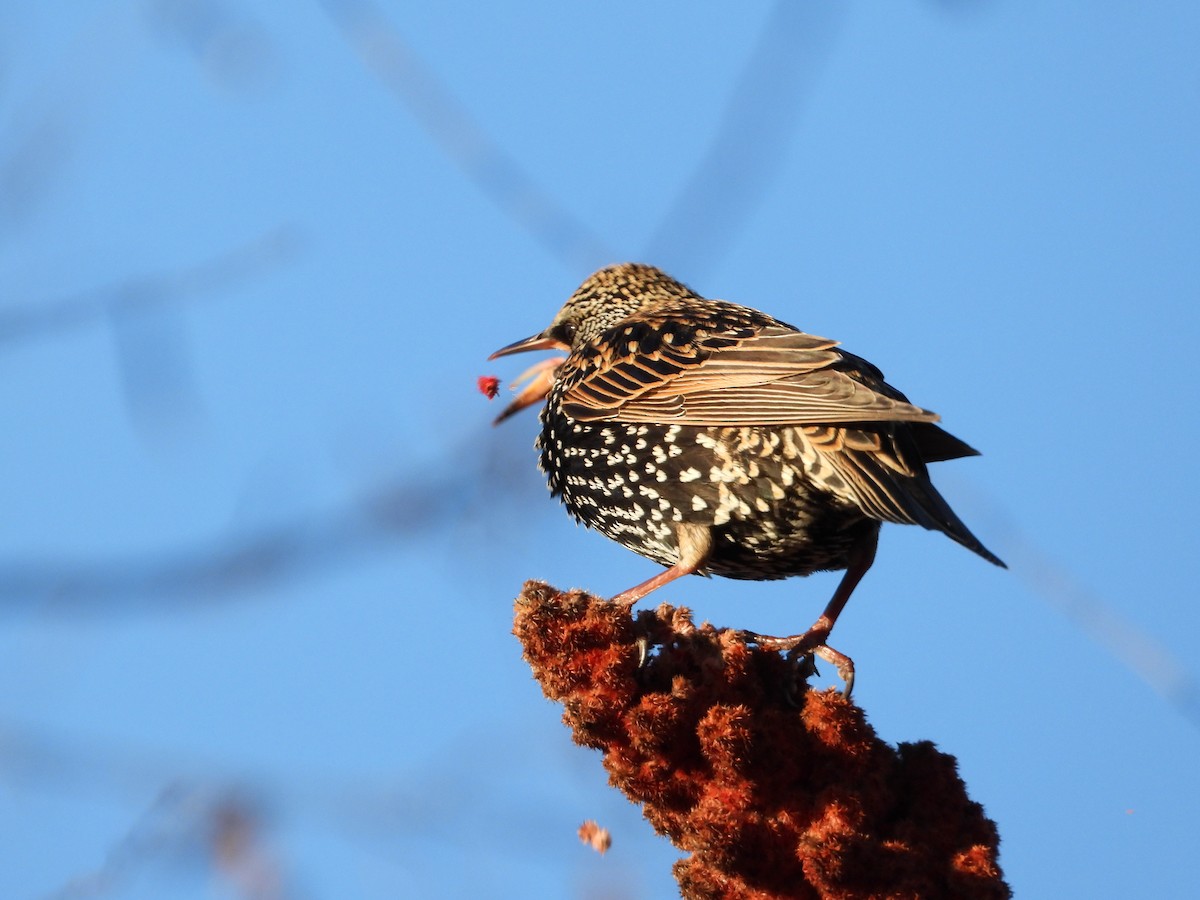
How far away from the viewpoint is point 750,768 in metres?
→ 3.95

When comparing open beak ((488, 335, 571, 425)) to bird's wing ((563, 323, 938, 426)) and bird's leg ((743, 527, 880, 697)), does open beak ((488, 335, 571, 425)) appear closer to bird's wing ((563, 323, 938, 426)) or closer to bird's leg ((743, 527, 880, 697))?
bird's wing ((563, 323, 938, 426))

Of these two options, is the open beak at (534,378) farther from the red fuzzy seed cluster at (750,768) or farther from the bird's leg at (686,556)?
the red fuzzy seed cluster at (750,768)

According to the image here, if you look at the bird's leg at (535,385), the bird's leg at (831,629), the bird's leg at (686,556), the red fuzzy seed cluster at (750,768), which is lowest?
the red fuzzy seed cluster at (750,768)

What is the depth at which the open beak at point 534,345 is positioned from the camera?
6473 millimetres

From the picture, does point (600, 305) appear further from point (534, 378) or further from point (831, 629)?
point (831, 629)

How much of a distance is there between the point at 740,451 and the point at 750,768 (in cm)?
136

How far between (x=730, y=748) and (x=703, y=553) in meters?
1.38

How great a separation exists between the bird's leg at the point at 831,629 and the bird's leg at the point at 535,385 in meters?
1.57

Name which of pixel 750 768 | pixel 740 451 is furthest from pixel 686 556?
pixel 750 768

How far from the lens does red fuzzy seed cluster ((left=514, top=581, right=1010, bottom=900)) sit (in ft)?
12.5

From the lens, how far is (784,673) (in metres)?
4.24

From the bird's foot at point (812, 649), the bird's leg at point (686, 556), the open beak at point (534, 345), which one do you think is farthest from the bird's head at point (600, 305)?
the bird's foot at point (812, 649)

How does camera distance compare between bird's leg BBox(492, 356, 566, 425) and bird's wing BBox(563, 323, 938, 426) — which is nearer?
bird's wing BBox(563, 323, 938, 426)

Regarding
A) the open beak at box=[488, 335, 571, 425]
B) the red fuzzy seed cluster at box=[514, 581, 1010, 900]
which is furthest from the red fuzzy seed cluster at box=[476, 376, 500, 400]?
the red fuzzy seed cluster at box=[514, 581, 1010, 900]
